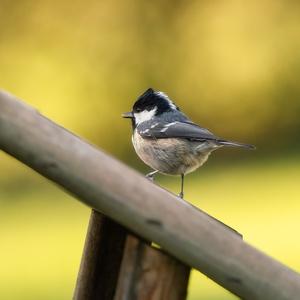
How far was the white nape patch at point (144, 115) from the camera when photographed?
4.72 meters

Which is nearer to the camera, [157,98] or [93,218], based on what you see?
[93,218]

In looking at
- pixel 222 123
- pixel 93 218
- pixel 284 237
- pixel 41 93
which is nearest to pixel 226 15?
pixel 222 123

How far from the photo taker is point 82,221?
816 cm

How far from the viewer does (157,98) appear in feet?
15.3

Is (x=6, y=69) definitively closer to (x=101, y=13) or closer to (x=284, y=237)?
(x=101, y=13)

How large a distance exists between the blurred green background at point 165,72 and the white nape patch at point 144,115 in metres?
4.05

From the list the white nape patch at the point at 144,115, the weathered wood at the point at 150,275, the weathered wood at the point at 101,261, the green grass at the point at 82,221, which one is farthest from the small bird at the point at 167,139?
the weathered wood at the point at 150,275

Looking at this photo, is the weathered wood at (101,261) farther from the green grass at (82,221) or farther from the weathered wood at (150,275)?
the green grass at (82,221)

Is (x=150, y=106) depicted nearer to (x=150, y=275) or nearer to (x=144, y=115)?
(x=144, y=115)

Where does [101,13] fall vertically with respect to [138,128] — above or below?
above

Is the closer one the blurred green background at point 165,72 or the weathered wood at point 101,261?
the weathered wood at point 101,261

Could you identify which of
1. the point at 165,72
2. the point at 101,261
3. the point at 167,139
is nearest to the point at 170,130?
the point at 167,139

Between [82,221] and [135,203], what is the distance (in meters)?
6.39

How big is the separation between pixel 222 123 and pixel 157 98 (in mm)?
5004
